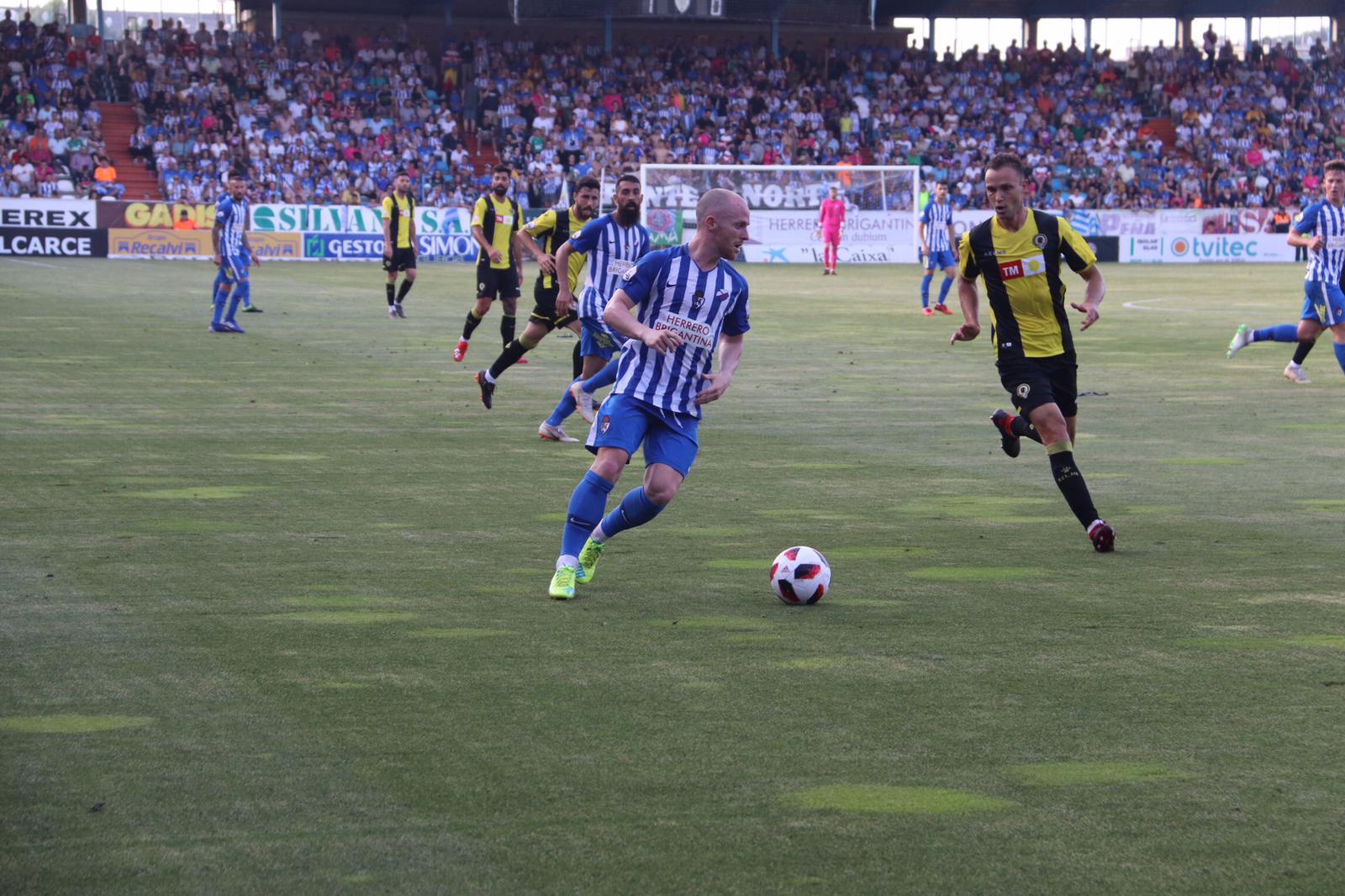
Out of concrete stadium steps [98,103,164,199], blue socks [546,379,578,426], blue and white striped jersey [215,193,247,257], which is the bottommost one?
blue socks [546,379,578,426]

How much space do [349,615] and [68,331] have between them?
54.7 feet

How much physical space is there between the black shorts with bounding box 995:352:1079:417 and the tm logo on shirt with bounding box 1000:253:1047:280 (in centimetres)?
46

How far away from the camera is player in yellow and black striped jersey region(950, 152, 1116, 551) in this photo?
9.16m

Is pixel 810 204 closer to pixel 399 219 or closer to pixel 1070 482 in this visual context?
pixel 399 219

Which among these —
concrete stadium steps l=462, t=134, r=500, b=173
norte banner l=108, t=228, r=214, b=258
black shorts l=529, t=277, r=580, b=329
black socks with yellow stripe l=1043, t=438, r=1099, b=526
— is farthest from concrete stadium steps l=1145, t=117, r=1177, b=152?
black socks with yellow stripe l=1043, t=438, r=1099, b=526

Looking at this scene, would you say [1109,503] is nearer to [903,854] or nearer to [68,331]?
[903,854]

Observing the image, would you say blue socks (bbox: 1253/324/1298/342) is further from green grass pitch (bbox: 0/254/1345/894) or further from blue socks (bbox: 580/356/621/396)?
blue socks (bbox: 580/356/621/396)

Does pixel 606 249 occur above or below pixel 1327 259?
above

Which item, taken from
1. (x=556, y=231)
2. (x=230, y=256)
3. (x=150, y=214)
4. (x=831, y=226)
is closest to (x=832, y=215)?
(x=831, y=226)

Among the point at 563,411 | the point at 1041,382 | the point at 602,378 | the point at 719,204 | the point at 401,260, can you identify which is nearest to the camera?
the point at 719,204

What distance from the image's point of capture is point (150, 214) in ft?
145

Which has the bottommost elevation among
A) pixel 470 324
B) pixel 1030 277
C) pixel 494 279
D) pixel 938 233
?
pixel 470 324

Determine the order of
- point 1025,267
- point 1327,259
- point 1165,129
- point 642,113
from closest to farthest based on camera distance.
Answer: point 1025,267, point 1327,259, point 642,113, point 1165,129

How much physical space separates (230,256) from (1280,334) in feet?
43.6
